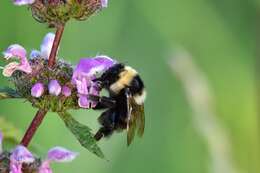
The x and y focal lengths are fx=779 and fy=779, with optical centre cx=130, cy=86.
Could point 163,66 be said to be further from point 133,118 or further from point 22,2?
point 22,2

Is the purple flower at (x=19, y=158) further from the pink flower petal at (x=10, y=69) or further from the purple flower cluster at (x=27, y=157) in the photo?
the pink flower petal at (x=10, y=69)

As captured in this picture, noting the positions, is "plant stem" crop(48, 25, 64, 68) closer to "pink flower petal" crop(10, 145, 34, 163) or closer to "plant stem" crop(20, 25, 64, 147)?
"plant stem" crop(20, 25, 64, 147)

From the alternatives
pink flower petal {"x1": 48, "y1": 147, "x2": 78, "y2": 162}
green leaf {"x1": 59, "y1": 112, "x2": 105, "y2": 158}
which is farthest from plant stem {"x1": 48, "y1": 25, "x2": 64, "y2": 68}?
pink flower petal {"x1": 48, "y1": 147, "x2": 78, "y2": 162}

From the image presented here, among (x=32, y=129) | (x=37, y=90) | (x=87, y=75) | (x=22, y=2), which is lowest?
(x=32, y=129)

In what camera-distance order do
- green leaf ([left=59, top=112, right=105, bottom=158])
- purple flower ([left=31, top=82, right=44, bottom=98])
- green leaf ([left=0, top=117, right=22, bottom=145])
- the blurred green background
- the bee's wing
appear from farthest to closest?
1. the blurred green background
2. the bee's wing
3. green leaf ([left=0, top=117, right=22, bottom=145])
4. purple flower ([left=31, top=82, right=44, bottom=98])
5. green leaf ([left=59, top=112, right=105, bottom=158])

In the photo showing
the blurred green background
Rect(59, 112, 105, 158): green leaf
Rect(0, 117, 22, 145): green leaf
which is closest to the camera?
Rect(59, 112, 105, 158): green leaf

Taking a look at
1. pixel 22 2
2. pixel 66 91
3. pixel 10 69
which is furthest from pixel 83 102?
pixel 22 2

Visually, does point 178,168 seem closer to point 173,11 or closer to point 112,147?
point 112,147
